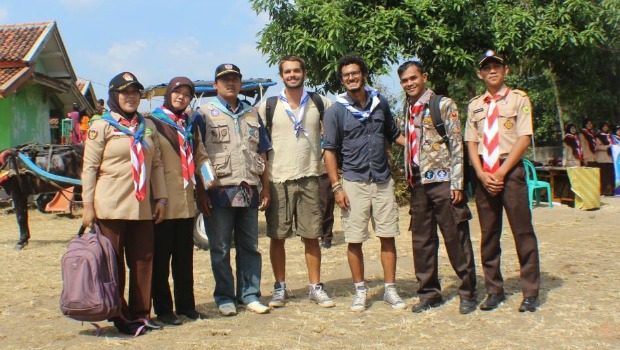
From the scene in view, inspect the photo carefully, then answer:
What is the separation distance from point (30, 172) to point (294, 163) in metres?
6.14

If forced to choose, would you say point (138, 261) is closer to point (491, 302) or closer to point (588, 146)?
point (491, 302)

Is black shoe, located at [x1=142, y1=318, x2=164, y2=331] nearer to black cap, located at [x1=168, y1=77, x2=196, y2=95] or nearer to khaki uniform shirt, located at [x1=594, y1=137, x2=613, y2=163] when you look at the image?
black cap, located at [x1=168, y1=77, x2=196, y2=95]

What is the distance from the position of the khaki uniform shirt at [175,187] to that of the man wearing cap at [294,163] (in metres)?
0.76

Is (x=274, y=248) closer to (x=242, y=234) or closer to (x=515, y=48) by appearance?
(x=242, y=234)

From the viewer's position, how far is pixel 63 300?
4.71m

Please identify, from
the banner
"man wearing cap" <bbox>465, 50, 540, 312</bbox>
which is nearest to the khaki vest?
"man wearing cap" <bbox>465, 50, 540, 312</bbox>

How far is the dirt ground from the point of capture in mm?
4723

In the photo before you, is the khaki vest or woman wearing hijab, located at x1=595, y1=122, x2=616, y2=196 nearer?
the khaki vest

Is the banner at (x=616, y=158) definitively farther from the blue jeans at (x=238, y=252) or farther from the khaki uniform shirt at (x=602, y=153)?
the blue jeans at (x=238, y=252)

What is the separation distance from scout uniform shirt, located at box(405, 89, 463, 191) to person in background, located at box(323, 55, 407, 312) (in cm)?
34

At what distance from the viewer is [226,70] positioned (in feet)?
18.0

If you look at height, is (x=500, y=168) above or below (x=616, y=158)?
above

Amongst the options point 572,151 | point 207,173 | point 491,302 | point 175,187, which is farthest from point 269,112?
point 572,151

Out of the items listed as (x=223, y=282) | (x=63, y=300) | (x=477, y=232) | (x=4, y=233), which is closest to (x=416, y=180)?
(x=223, y=282)
